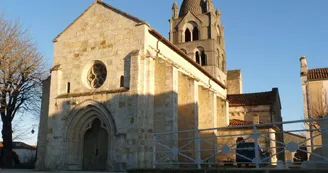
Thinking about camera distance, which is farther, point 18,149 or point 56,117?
point 18,149

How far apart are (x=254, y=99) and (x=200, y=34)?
30.8ft

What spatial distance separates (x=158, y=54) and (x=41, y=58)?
9005 mm

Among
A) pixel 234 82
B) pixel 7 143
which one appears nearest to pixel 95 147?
pixel 7 143

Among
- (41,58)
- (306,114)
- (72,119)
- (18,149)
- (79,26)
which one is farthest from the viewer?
(18,149)

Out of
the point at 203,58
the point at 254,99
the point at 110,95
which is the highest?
the point at 203,58

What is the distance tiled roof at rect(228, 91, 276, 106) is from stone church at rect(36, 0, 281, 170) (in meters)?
10.7

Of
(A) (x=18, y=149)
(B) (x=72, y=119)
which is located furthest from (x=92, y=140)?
(A) (x=18, y=149)

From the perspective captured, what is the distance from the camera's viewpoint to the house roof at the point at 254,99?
29453 millimetres

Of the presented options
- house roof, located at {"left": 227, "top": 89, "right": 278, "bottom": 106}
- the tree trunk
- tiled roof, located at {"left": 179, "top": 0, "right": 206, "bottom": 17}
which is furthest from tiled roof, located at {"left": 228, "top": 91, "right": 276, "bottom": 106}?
the tree trunk

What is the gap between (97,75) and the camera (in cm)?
1819

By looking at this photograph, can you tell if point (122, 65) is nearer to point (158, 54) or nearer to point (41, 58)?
point (158, 54)

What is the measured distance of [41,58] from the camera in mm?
21906

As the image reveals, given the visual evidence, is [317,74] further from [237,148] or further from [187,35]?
[237,148]

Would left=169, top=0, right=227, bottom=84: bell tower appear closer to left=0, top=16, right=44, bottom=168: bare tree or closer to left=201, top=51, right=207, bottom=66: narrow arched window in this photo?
left=201, top=51, right=207, bottom=66: narrow arched window
